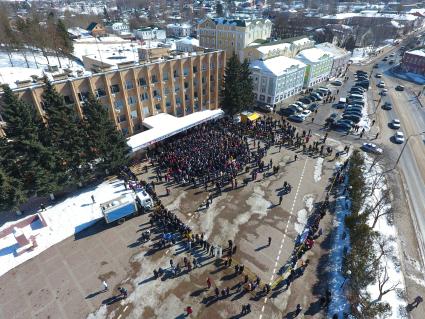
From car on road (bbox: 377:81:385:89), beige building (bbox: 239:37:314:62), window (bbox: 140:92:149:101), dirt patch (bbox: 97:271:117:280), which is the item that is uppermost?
beige building (bbox: 239:37:314:62)

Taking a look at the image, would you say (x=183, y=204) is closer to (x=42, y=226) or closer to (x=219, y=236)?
(x=219, y=236)

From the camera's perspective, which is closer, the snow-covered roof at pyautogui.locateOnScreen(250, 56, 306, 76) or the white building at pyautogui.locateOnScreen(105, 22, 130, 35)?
the snow-covered roof at pyautogui.locateOnScreen(250, 56, 306, 76)

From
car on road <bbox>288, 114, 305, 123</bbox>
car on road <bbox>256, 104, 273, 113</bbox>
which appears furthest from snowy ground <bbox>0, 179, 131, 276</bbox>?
car on road <bbox>288, 114, 305, 123</bbox>

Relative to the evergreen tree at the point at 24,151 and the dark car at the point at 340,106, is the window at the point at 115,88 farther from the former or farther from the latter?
the dark car at the point at 340,106

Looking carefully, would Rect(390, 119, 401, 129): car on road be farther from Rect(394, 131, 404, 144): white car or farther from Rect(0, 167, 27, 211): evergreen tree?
Rect(0, 167, 27, 211): evergreen tree

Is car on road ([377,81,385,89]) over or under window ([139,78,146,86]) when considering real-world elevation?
under

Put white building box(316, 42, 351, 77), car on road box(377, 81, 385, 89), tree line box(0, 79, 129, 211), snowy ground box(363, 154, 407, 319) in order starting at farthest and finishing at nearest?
white building box(316, 42, 351, 77) < car on road box(377, 81, 385, 89) < tree line box(0, 79, 129, 211) < snowy ground box(363, 154, 407, 319)

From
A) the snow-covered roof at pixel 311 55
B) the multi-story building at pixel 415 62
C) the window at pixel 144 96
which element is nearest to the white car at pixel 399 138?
the snow-covered roof at pixel 311 55

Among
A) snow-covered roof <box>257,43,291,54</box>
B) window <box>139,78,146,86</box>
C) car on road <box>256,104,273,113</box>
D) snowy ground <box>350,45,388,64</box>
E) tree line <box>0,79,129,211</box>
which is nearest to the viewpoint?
tree line <box>0,79,129,211</box>
